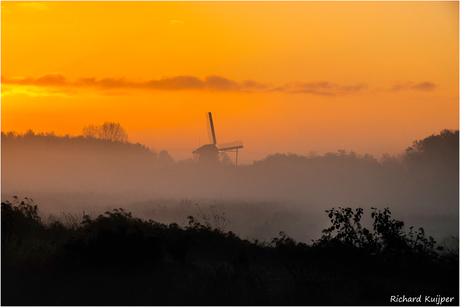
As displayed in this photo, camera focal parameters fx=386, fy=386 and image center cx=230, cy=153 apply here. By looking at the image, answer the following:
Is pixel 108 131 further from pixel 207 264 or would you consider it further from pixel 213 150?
pixel 207 264

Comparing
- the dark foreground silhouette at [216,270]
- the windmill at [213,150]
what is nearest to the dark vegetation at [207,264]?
the dark foreground silhouette at [216,270]

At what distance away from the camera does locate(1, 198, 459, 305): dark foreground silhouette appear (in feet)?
31.9

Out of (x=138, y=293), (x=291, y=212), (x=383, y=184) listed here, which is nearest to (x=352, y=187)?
(x=383, y=184)

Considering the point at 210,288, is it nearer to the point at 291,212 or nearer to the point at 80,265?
the point at 80,265

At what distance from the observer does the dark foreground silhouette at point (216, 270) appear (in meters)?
9.72

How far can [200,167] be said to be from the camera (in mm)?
51250

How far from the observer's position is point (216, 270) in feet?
34.3

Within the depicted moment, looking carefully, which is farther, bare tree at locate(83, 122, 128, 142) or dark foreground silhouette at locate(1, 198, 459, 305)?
bare tree at locate(83, 122, 128, 142)

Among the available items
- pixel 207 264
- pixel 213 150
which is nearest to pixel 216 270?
pixel 207 264

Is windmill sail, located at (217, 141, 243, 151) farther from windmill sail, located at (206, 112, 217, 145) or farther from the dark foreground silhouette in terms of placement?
the dark foreground silhouette

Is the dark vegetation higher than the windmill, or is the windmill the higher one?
the windmill

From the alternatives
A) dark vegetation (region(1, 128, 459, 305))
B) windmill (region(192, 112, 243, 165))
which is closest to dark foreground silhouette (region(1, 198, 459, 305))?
dark vegetation (region(1, 128, 459, 305))

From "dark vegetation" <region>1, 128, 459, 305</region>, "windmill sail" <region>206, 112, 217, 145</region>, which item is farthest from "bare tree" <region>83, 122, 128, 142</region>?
"dark vegetation" <region>1, 128, 459, 305</region>

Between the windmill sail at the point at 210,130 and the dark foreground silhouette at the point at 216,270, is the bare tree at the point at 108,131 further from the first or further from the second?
the dark foreground silhouette at the point at 216,270
